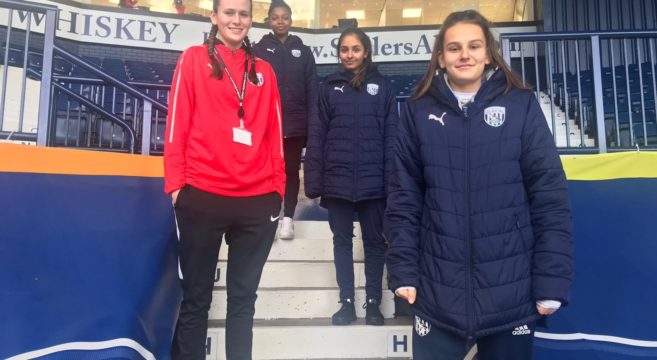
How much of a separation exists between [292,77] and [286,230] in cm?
106

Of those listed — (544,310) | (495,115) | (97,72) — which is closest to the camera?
(544,310)

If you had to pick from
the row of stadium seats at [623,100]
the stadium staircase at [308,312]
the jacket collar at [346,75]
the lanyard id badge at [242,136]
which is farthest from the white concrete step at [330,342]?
the row of stadium seats at [623,100]

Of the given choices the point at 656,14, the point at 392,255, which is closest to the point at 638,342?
the point at 392,255

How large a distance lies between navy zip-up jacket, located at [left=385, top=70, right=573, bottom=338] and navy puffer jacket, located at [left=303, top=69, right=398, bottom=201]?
47.5 inches

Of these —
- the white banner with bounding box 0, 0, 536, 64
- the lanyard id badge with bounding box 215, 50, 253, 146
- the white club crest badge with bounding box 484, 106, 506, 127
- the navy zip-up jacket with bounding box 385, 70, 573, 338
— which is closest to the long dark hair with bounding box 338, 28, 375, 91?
the lanyard id badge with bounding box 215, 50, 253, 146

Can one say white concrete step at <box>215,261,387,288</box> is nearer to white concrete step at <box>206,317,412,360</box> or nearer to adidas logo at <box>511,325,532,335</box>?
white concrete step at <box>206,317,412,360</box>

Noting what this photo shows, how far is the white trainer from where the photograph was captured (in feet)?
10.7

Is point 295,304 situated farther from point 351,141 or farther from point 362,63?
point 362,63

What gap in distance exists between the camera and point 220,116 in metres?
1.90

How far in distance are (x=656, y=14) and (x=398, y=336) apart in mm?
9431

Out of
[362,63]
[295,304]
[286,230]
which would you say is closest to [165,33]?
[286,230]

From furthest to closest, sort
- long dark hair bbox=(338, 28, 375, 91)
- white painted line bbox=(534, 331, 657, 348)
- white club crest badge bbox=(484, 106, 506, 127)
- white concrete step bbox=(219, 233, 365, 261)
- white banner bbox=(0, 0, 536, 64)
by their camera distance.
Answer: white banner bbox=(0, 0, 536, 64) < white concrete step bbox=(219, 233, 365, 261) < long dark hair bbox=(338, 28, 375, 91) < white painted line bbox=(534, 331, 657, 348) < white club crest badge bbox=(484, 106, 506, 127)

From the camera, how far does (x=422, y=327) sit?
141cm

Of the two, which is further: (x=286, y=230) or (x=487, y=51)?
(x=286, y=230)
